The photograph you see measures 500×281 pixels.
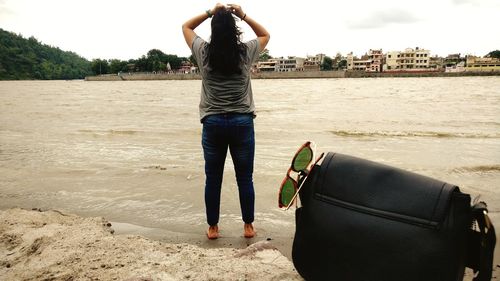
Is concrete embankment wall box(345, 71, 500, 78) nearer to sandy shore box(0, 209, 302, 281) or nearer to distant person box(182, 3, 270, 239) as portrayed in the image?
distant person box(182, 3, 270, 239)

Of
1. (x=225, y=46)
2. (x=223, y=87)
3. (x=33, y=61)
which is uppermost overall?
(x=33, y=61)

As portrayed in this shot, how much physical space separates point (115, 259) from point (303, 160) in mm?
1298

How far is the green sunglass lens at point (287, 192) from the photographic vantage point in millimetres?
1811

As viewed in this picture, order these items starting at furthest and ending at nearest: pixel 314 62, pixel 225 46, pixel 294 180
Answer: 1. pixel 314 62
2. pixel 225 46
3. pixel 294 180

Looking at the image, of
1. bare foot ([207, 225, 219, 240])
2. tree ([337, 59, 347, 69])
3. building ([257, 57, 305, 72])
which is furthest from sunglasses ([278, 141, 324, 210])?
building ([257, 57, 305, 72])

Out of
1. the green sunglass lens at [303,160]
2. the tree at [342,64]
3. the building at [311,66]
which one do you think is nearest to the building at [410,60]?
the tree at [342,64]

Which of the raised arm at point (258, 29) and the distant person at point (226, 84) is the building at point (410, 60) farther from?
the distant person at point (226, 84)

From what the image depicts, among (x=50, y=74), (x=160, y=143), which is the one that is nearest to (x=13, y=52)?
(x=50, y=74)

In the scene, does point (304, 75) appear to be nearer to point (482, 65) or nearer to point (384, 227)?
point (482, 65)

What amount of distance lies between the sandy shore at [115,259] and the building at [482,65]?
10984 cm

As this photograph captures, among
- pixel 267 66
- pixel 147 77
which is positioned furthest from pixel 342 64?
pixel 147 77

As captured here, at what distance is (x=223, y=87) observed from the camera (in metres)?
2.65

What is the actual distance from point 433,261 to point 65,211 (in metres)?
3.30

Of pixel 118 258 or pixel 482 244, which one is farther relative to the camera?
pixel 118 258
